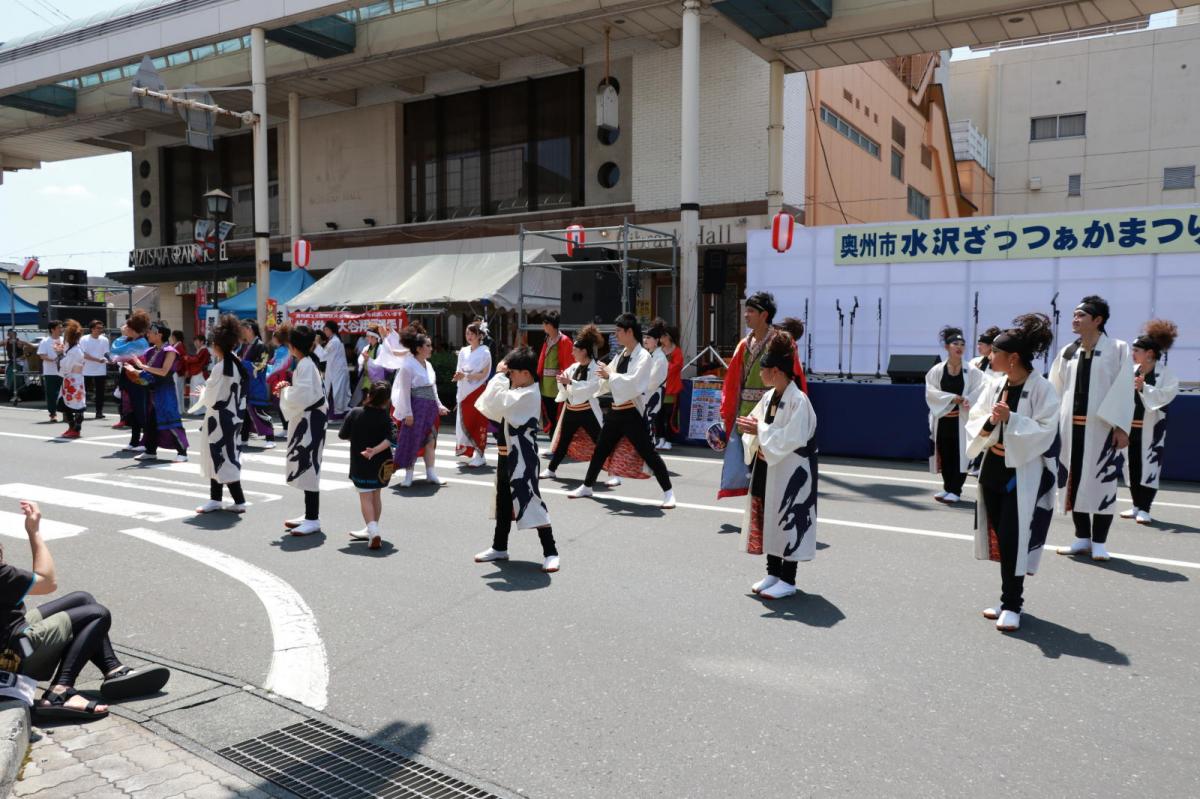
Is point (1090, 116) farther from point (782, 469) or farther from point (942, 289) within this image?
point (782, 469)

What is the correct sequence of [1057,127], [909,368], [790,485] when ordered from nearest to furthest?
1. [790,485]
2. [909,368]
3. [1057,127]

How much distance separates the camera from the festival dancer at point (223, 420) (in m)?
8.09

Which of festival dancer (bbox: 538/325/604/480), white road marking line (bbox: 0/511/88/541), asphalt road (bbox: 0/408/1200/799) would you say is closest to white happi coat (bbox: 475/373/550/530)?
asphalt road (bbox: 0/408/1200/799)

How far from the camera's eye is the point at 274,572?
20.4 ft

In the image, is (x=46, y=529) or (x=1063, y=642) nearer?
(x=1063, y=642)

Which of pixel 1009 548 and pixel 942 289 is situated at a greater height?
pixel 942 289

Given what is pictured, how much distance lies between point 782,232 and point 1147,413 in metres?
7.95

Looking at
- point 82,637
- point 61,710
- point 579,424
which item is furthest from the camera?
point 579,424

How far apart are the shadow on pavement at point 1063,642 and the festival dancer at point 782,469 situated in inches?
49.0

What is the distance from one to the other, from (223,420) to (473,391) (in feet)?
11.0

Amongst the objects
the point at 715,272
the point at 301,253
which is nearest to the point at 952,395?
the point at 715,272

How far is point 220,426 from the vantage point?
808 cm

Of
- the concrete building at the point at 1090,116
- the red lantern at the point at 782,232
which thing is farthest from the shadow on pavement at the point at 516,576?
the concrete building at the point at 1090,116

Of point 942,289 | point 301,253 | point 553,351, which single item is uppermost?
point 301,253
